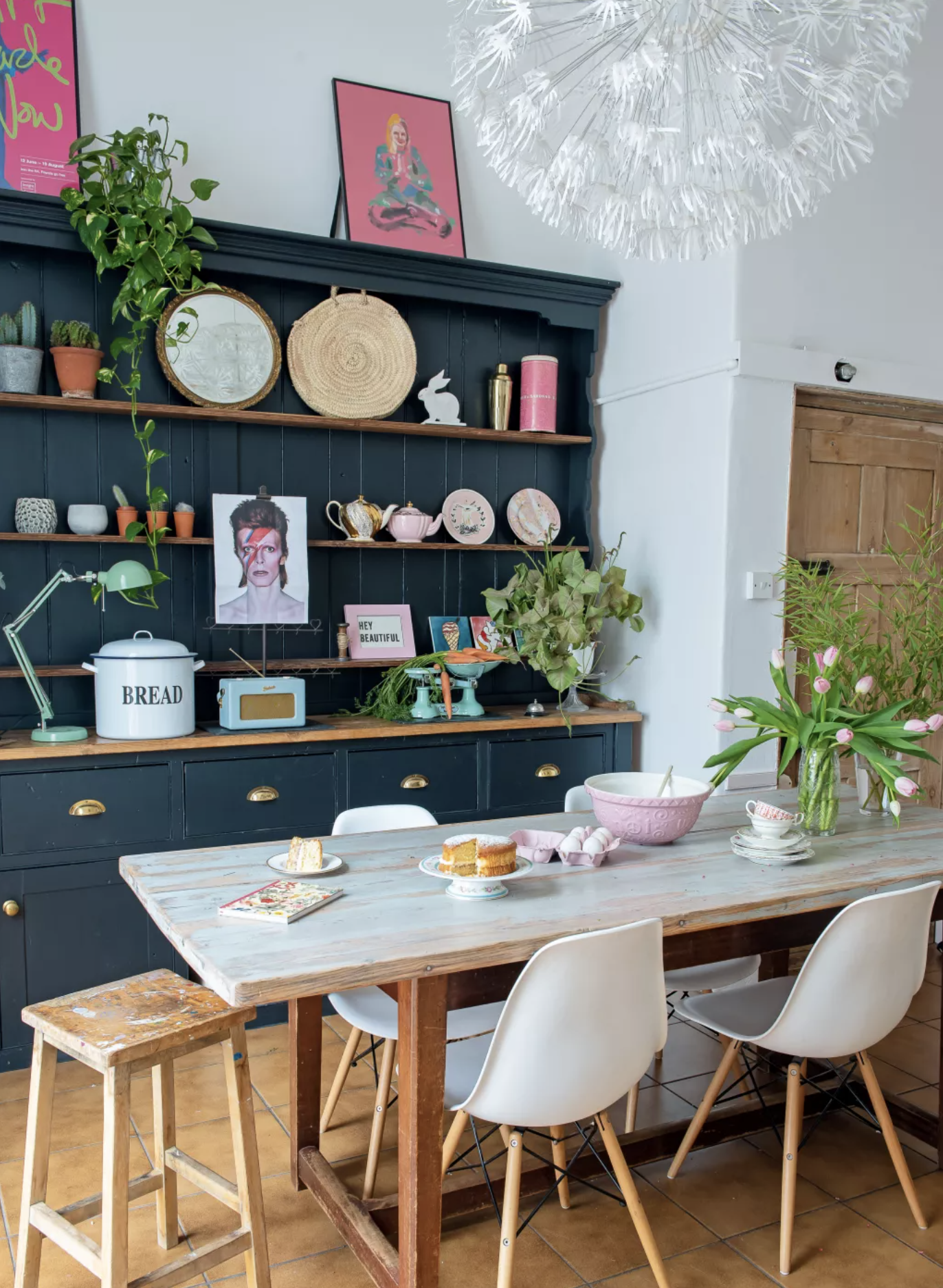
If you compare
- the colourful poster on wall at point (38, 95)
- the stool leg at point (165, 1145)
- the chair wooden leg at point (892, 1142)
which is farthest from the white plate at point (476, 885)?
the colourful poster on wall at point (38, 95)

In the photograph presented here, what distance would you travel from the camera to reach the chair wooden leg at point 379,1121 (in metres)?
2.44

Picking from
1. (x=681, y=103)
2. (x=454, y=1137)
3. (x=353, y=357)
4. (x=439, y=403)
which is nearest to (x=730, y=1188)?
(x=454, y=1137)

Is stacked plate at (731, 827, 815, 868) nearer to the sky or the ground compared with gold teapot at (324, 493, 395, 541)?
nearer to the ground

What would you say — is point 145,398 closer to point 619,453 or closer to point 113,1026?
point 619,453

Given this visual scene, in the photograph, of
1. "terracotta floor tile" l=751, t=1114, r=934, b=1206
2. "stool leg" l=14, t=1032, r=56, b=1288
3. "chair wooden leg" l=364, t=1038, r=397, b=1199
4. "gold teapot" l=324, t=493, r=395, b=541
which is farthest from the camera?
"gold teapot" l=324, t=493, r=395, b=541

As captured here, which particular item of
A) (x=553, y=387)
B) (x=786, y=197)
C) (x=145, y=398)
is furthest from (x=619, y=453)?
(x=786, y=197)

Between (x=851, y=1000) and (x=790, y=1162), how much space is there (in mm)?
417

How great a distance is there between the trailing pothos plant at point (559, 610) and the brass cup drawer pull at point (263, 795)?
1.02 m

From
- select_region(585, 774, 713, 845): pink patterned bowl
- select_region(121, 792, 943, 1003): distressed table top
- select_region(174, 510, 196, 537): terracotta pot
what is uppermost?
select_region(174, 510, 196, 537): terracotta pot

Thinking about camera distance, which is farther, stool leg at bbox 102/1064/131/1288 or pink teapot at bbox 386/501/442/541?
pink teapot at bbox 386/501/442/541

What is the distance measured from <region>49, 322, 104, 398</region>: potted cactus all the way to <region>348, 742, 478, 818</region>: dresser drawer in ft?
4.93

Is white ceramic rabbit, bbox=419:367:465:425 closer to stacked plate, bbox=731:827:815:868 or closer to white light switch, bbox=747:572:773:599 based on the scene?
white light switch, bbox=747:572:773:599

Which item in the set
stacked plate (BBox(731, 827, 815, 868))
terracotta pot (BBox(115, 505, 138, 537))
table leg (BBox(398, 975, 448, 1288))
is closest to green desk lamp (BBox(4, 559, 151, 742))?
terracotta pot (BBox(115, 505, 138, 537))

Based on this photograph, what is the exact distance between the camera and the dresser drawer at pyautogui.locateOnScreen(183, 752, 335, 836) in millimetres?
3346
